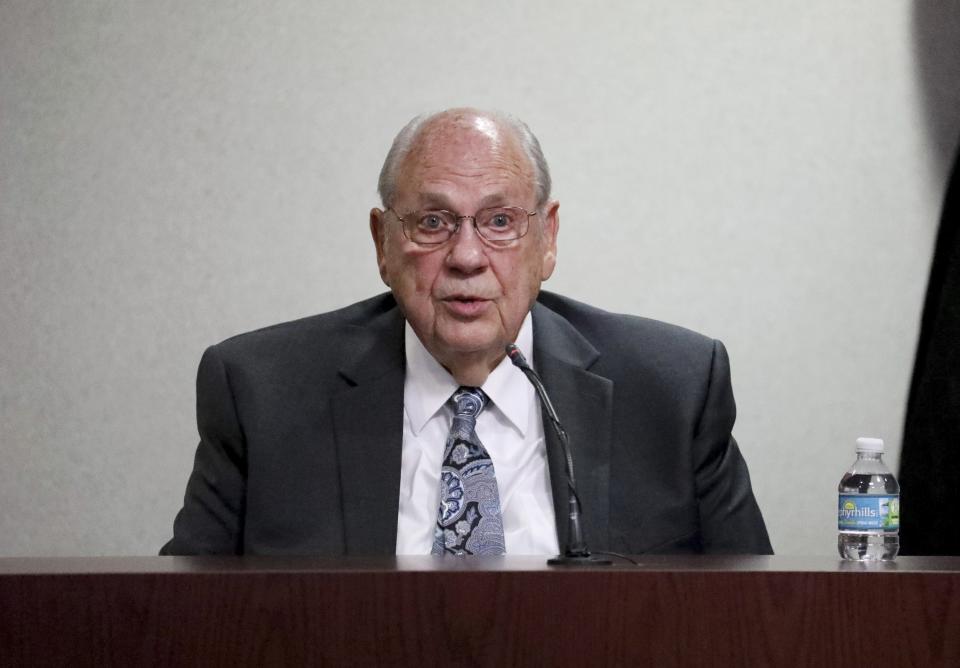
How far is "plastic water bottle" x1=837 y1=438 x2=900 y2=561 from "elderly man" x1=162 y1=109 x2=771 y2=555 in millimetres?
324

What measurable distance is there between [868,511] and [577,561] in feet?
1.50

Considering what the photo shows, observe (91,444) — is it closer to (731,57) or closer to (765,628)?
(731,57)

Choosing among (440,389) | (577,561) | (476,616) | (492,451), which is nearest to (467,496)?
(492,451)

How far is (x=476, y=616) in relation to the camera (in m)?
1.10

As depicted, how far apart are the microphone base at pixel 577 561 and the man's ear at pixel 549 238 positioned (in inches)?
34.2

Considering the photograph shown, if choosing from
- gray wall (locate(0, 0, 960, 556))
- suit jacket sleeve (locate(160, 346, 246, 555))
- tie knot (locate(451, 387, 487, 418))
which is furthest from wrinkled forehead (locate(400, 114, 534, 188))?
gray wall (locate(0, 0, 960, 556))

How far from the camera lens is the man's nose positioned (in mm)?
1945

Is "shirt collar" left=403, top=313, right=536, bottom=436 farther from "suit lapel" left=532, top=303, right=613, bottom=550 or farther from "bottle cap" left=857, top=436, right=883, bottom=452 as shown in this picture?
"bottle cap" left=857, top=436, right=883, bottom=452

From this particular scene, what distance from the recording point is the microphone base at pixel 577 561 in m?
1.20

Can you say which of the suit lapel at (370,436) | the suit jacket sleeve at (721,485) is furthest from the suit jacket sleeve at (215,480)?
the suit jacket sleeve at (721,485)

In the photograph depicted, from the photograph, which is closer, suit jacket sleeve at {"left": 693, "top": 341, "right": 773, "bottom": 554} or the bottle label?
the bottle label

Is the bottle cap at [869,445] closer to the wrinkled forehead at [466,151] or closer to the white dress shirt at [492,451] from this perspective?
the white dress shirt at [492,451]

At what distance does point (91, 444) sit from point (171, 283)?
0.42m

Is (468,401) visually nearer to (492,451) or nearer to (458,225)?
(492,451)
